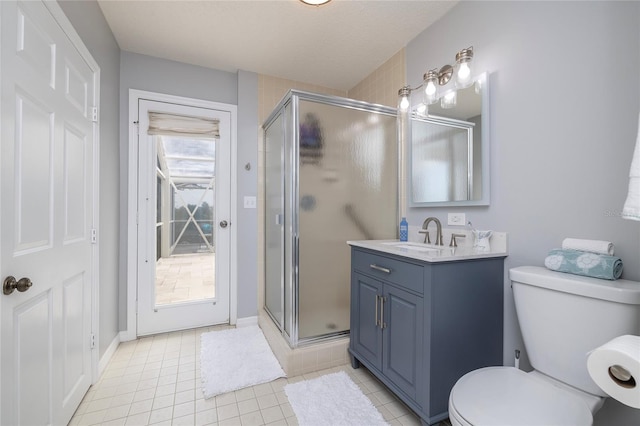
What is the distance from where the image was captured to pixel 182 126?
2.56 meters

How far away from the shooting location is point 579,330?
3.39 feet

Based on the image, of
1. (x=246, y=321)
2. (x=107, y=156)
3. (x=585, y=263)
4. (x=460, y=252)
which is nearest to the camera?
(x=585, y=263)

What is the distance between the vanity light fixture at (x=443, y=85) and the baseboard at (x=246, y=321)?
91.5 inches

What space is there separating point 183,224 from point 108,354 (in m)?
1.14

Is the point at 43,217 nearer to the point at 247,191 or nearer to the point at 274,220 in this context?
the point at 274,220

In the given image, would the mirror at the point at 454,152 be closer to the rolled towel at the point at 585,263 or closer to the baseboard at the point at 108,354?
the rolled towel at the point at 585,263

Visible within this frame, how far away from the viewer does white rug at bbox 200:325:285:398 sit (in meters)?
1.78

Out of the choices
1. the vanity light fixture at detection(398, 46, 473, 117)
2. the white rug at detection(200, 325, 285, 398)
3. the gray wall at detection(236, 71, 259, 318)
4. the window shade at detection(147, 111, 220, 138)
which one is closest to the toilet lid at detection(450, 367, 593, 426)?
the white rug at detection(200, 325, 285, 398)

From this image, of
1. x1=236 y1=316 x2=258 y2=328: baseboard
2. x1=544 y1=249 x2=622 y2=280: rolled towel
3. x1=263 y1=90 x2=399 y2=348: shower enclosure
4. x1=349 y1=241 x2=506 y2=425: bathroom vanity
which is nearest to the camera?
x1=544 y1=249 x2=622 y2=280: rolled towel

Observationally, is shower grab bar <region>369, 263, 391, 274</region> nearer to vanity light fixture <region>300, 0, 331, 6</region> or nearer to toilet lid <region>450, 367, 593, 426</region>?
toilet lid <region>450, 367, 593, 426</region>

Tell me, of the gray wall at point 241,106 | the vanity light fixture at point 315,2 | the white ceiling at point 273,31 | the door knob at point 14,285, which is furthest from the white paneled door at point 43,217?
the vanity light fixture at point 315,2

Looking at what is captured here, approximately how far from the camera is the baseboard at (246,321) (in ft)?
8.73

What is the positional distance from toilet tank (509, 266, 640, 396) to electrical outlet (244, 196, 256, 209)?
2169mm

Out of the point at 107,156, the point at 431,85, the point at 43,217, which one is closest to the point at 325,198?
the point at 431,85
